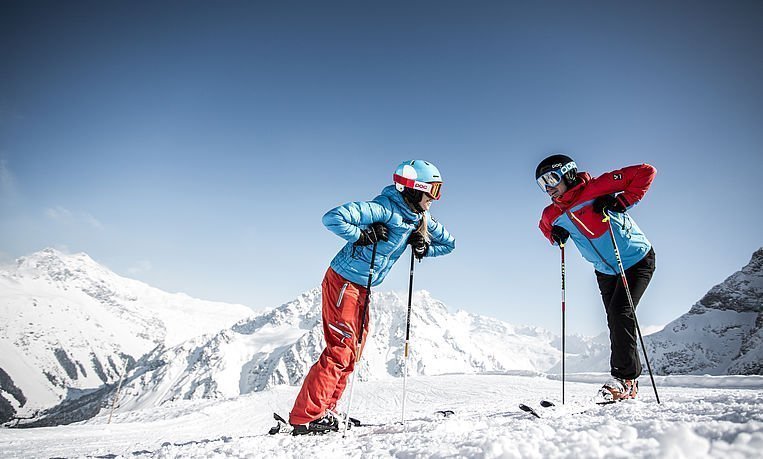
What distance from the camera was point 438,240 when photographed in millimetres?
5367

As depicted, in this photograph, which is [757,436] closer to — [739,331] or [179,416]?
[179,416]

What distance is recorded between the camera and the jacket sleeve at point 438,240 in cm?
515

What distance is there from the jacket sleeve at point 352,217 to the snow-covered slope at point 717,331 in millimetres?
65442

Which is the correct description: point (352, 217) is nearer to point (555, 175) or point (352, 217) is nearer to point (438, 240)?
point (438, 240)

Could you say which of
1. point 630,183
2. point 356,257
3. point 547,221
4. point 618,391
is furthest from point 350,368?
point 630,183

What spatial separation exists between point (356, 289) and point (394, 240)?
2.34 feet

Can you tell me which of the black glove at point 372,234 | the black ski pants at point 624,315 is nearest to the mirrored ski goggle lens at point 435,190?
the black glove at point 372,234

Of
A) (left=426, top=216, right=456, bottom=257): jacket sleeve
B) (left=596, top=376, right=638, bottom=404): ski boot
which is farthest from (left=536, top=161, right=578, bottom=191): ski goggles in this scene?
(left=596, top=376, right=638, bottom=404): ski boot

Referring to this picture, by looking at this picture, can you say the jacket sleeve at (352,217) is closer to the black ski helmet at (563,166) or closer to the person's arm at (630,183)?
the black ski helmet at (563,166)

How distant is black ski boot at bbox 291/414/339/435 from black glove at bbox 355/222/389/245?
1751mm

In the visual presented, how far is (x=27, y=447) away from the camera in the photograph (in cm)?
576

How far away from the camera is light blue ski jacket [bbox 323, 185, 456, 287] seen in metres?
3.94

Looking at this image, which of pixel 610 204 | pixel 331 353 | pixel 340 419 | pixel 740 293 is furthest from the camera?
pixel 740 293

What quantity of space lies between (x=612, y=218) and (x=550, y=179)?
809mm
